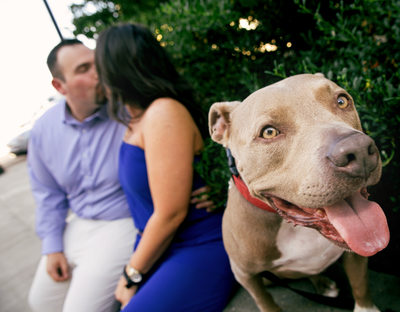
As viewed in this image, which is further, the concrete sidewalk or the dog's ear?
the concrete sidewalk

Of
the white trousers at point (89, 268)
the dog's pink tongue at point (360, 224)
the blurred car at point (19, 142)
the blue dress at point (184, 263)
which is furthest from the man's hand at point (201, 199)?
the blurred car at point (19, 142)

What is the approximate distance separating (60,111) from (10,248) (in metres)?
3.90

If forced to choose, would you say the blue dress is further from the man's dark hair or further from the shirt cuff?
the man's dark hair

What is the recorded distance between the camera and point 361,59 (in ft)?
6.43

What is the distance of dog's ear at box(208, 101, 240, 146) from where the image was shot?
5.47 ft

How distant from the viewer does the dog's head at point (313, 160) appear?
1.06 m

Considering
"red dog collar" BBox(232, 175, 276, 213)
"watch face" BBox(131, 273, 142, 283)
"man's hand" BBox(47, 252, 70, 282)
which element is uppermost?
"red dog collar" BBox(232, 175, 276, 213)

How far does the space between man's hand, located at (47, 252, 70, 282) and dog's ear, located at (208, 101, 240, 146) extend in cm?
220

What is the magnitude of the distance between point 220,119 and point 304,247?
0.86 m

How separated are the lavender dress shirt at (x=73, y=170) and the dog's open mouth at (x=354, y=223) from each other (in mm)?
2125

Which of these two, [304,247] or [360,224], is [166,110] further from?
[360,224]

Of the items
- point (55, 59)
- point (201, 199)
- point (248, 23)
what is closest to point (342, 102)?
point (201, 199)

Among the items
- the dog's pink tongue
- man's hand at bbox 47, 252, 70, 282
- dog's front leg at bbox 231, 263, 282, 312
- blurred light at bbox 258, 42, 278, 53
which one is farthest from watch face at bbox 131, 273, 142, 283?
blurred light at bbox 258, 42, 278, 53

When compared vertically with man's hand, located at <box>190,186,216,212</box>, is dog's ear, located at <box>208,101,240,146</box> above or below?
above
